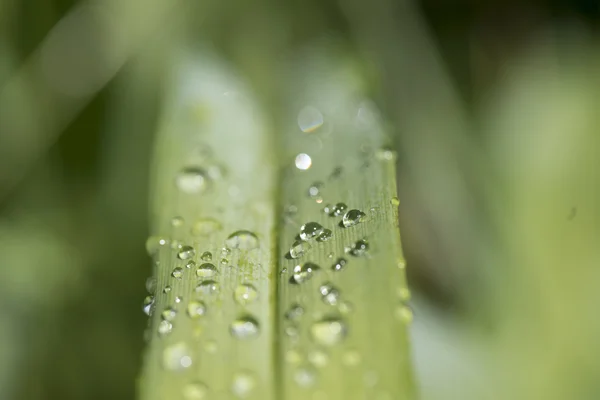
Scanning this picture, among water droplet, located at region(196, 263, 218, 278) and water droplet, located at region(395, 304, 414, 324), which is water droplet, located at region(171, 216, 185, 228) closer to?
water droplet, located at region(196, 263, 218, 278)

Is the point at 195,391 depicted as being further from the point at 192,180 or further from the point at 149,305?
the point at 192,180

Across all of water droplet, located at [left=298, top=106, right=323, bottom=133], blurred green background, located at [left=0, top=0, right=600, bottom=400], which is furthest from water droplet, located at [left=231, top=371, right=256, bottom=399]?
water droplet, located at [left=298, top=106, right=323, bottom=133]

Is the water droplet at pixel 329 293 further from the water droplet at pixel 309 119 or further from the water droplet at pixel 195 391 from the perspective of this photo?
the water droplet at pixel 309 119

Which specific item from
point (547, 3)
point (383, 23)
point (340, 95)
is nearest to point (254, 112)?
point (340, 95)

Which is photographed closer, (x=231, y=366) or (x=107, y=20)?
(x=231, y=366)

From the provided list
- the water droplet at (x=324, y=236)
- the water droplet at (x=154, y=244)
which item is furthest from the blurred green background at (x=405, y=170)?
the water droplet at (x=324, y=236)

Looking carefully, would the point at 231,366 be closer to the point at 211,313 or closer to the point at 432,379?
the point at 211,313
